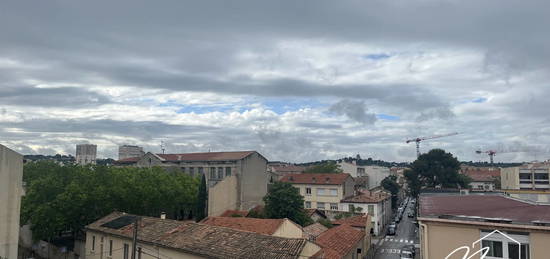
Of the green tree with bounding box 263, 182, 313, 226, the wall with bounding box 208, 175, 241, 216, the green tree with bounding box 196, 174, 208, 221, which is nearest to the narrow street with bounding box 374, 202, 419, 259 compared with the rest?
the green tree with bounding box 263, 182, 313, 226

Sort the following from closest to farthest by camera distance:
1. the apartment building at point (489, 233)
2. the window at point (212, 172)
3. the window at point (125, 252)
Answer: the apartment building at point (489, 233) → the window at point (125, 252) → the window at point (212, 172)

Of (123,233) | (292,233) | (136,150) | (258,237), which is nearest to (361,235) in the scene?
(292,233)

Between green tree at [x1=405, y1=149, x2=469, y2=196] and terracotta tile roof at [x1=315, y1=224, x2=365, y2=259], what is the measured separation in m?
48.3

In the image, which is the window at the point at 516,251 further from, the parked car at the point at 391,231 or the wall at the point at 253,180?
the parked car at the point at 391,231

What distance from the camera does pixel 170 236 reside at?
25.6m

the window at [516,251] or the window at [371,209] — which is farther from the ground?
the window at [516,251]

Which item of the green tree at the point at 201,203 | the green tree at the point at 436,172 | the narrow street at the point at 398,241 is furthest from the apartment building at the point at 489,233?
the green tree at the point at 436,172

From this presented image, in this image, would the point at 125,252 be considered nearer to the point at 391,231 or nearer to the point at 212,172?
the point at 212,172

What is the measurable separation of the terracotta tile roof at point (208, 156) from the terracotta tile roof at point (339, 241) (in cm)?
2780

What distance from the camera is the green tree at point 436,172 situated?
76.2 m

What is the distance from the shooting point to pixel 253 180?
60.2 metres

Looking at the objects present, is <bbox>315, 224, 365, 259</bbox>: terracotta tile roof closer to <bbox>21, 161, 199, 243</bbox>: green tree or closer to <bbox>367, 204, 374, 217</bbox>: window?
<bbox>21, 161, 199, 243</bbox>: green tree

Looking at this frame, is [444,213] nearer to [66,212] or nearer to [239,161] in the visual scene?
[66,212]

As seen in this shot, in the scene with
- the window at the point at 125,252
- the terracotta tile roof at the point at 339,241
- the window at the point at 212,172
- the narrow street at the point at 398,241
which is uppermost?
the window at the point at 212,172
